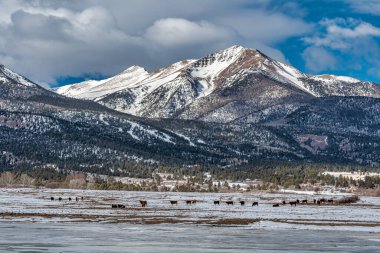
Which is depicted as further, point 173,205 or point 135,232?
point 173,205

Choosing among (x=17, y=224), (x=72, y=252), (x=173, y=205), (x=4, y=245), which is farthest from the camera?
(x=173, y=205)

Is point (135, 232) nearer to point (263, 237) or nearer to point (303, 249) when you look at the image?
point (263, 237)

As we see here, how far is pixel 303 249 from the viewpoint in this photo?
181 feet

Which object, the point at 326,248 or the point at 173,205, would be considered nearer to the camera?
the point at 326,248

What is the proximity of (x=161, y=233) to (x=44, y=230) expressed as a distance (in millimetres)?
11878

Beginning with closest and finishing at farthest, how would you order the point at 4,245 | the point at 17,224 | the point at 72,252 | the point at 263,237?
the point at 72,252 → the point at 4,245 → the point at 263,237 → the point at 17,224

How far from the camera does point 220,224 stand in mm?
82312

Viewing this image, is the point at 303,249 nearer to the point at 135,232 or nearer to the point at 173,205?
the point at 135,232

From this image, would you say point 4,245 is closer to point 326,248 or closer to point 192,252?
point 192,252

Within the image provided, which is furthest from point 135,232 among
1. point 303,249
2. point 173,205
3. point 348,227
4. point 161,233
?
point 173,205

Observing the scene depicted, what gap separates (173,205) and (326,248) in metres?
81.3

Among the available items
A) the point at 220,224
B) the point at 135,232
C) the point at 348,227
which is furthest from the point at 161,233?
the point at 348,227

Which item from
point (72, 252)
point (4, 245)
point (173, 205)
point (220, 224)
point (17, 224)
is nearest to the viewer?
point (72, 252)

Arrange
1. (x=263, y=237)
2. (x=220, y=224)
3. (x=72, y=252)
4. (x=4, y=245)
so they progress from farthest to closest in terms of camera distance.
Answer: (x=220, y=224) → (x=263, y=237) → (x=4, y=245) → (x=72, y=252)
